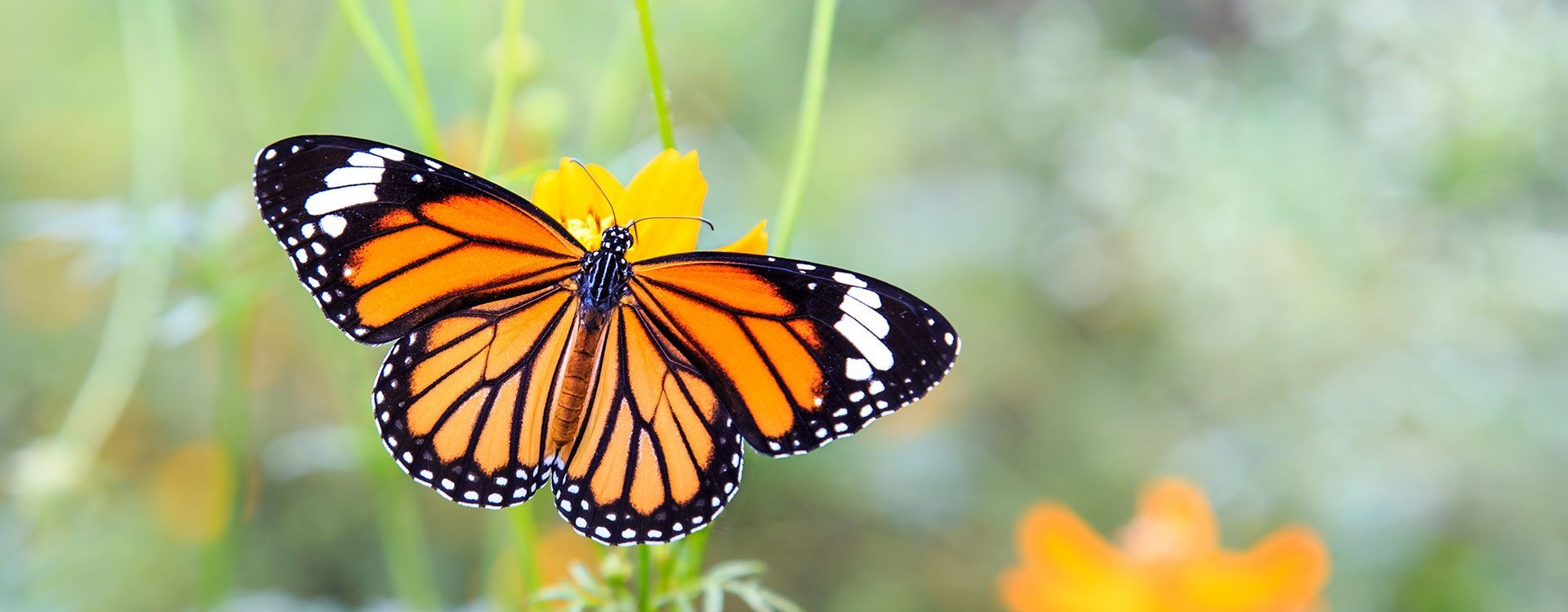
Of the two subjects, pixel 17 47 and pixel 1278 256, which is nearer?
pixel 1278 256

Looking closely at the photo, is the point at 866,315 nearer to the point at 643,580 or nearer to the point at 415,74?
the point at 643,580

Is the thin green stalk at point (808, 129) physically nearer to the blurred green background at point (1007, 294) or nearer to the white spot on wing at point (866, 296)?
the white spot on wing at point (866, 296)

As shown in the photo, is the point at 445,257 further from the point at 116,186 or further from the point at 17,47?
the point at 17,47

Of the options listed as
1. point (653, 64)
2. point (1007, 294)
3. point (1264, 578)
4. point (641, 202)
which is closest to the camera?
point (653, 64)

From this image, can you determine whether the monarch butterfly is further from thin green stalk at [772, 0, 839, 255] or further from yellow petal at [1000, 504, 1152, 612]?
yellow petal at [1000, 504, 1152, 612]

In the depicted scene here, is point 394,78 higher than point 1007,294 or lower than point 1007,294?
lower

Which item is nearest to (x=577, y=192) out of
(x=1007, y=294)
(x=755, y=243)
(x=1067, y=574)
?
(x=755, y=243)

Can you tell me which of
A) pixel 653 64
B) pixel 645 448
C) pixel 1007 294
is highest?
pixel 1007 294

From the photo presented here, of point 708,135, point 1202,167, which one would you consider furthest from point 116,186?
point 1202,167
